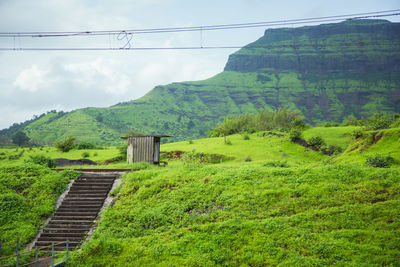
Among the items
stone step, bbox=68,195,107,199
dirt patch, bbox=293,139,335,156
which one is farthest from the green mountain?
stone step, bbox=68,195,107,199

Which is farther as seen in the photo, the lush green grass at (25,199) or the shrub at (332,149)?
the shrub at (332,149)

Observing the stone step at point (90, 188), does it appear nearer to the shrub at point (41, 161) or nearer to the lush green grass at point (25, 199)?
the lush green grass at point (25, 199)

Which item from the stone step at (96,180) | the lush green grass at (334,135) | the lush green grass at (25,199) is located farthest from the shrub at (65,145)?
the lush green grass at (334,135)

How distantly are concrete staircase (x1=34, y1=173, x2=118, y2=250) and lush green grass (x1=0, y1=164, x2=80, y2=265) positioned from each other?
576 millimetres

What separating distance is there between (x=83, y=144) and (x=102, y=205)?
42744 millimetres

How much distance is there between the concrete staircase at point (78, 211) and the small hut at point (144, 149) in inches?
180

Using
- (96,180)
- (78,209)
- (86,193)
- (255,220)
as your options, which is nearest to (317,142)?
(255,220)

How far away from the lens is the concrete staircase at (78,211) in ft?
46.0

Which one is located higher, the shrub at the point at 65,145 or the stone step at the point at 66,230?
the stone step at the point at 66,230

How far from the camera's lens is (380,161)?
1596 centimetres

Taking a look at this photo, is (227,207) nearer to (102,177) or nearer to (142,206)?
(142,206)

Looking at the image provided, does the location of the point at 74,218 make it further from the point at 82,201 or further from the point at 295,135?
the point at 295,135

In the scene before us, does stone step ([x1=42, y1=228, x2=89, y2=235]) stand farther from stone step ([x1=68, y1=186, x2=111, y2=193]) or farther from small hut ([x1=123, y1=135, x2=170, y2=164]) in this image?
small hut ([x1=123, y1=135, x2=170, y2=164])

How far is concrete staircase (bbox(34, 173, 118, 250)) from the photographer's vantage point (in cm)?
1403
